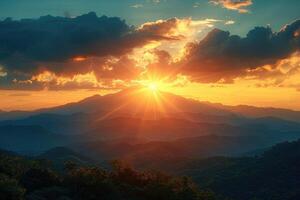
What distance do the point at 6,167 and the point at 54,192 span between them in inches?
615

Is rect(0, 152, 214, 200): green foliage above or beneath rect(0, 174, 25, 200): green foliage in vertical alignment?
beneath

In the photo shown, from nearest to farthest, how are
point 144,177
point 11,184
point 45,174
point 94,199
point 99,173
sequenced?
1. point 11,184
2. point 94,199
3. point 99,173
4. point 45,174
5. point 144,177

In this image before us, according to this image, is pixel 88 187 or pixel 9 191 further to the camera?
pixel 88 187

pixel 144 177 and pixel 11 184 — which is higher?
pixel 11 184

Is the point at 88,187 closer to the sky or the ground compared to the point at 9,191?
closer to the ground

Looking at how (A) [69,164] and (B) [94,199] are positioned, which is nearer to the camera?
(B) [94,199]

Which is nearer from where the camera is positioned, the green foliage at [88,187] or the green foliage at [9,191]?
the green foliage at [9,191]

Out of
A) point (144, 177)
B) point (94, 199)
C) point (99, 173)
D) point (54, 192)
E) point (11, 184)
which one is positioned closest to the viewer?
point (11, 184)

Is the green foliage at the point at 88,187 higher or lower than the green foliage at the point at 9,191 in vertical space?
lower

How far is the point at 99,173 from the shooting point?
78188 mm

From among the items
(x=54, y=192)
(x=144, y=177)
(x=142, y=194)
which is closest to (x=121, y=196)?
(x=142, y=194)

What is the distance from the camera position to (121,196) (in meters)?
76.2

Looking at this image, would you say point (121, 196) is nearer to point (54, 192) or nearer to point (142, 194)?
point (142, 194)

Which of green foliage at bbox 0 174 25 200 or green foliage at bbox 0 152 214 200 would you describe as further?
green foliage at bbox 0 152 214 200
